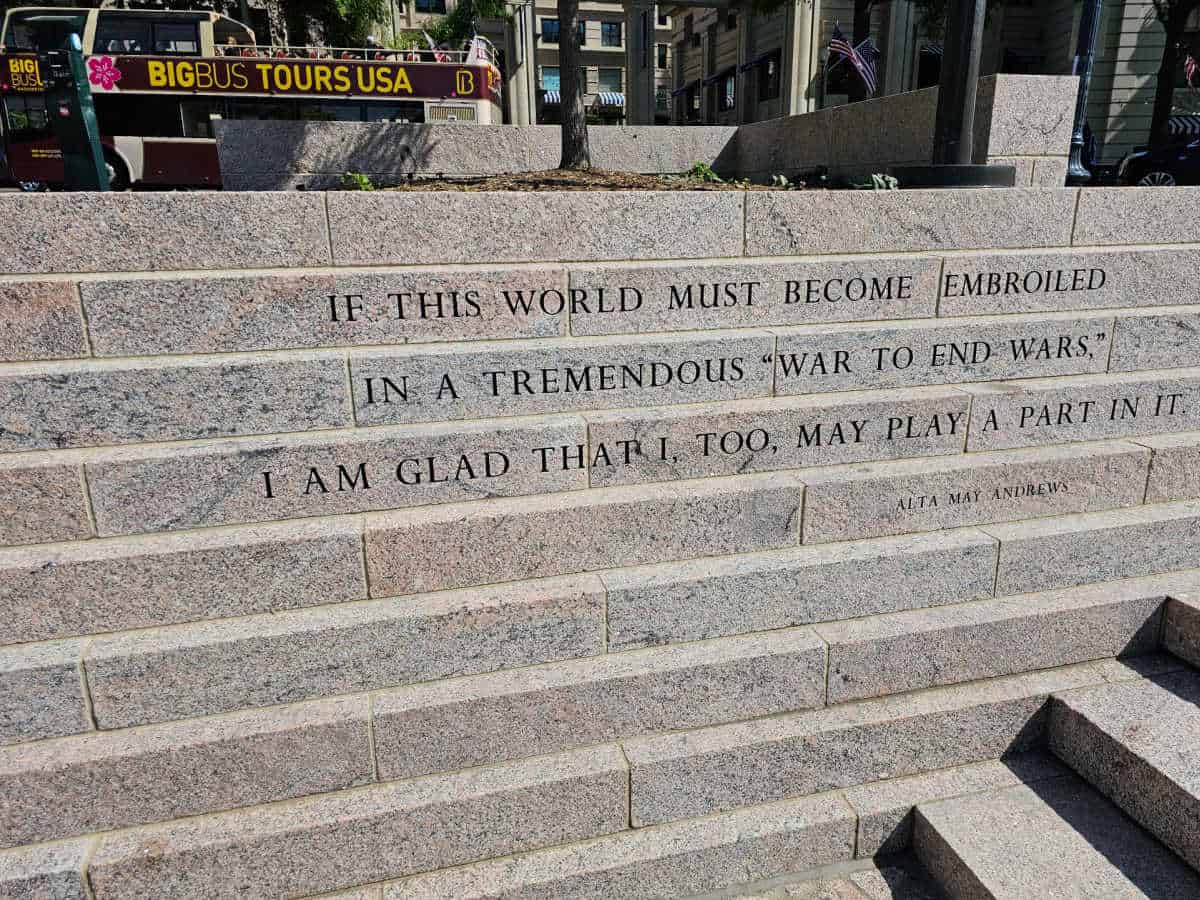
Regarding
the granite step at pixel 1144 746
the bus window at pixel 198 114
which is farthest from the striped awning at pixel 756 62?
the granite step at pixel 1144 746

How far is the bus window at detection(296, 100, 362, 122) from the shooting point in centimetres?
1560

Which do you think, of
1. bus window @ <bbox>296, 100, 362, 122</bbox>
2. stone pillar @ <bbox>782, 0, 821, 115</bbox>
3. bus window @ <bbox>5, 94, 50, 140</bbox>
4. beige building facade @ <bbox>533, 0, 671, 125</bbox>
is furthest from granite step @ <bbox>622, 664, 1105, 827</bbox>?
beige building facade @ <bbox>533, 0, 671, 125</bbox>

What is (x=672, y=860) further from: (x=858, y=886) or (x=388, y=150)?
(x=388, y=150)

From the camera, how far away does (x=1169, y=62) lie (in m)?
23.1

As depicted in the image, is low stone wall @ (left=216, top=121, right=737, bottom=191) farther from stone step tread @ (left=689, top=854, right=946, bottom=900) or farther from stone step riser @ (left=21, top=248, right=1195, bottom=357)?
stone step tread @ (left=689, top=854, right=946, bottom=900)

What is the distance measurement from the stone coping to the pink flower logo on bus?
15.1 m

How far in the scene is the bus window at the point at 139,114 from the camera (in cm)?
1567

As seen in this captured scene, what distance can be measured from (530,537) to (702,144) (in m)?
9.60

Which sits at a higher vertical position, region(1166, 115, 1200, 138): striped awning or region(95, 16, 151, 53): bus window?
region(95, 16, 151, 53): bus window

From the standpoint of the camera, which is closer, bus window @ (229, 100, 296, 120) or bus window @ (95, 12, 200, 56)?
bus window @ (229, 100, 296, 120)

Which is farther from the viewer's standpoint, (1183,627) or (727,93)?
(727,93)

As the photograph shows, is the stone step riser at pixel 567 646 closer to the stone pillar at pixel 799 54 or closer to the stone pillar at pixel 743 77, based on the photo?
the stone pillar at pixel 799 54

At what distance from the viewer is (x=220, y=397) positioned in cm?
352

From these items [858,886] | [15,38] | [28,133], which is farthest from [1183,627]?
[15,38]
